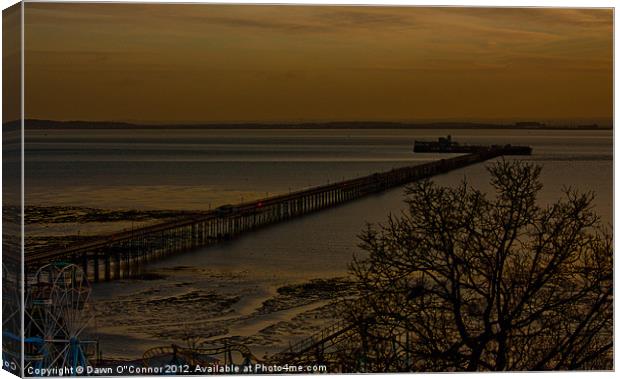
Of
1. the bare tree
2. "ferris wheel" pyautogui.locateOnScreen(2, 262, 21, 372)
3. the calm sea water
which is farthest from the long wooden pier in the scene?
the bare tree

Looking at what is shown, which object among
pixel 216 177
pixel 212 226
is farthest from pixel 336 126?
pixel 212 226

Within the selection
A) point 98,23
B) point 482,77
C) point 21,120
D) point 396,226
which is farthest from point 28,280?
point 482,77

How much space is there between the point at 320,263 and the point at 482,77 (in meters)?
2.40

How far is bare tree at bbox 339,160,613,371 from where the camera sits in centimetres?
1459

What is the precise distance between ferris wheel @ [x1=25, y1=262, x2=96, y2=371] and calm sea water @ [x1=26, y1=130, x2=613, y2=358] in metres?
0.19

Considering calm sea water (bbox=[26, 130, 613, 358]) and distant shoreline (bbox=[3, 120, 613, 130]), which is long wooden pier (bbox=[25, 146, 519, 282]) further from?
distant shoreline (bbox=[3, 120, 613, 130])

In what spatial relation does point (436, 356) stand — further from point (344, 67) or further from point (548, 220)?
point (344, 67)

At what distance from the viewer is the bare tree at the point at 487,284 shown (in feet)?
47.9

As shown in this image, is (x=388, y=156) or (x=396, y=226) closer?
(x=396, y=226)

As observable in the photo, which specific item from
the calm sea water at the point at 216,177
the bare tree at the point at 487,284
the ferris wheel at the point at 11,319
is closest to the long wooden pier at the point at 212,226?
the calm sea water at the point at 216,177

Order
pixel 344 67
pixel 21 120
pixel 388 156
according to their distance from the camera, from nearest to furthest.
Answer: pixel 21 120 < pixel 344 67 < pixel 388 156

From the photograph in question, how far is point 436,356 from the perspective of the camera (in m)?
14.5

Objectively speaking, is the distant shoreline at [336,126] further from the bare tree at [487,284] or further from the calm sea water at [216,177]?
the bare tree at [487,284]

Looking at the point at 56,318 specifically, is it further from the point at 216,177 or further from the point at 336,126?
the point at 216,177
